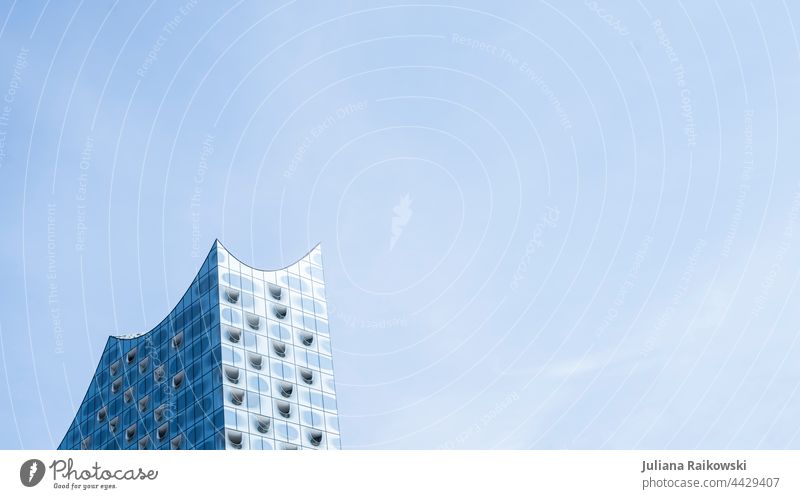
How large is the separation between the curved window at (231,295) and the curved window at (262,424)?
464 inches

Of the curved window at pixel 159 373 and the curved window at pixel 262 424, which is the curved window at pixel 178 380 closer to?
the curved window at pixel 159 373

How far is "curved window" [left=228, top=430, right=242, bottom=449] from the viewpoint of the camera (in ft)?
243

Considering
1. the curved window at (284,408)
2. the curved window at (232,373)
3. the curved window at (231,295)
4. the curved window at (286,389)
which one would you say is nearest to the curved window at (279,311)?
the curved window at (231,295)

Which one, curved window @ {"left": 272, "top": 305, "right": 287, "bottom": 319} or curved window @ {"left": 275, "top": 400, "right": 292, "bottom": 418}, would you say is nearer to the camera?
curved window @ {"left": 275, "top": 400, "right": 292, "bottom": 418}

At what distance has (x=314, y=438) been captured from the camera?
80.8 m

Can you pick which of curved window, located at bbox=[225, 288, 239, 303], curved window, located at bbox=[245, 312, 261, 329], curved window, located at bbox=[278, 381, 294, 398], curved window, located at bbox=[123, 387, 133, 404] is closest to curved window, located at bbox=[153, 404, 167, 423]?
curved window, located at bbox=[123, 387, 133, 404]

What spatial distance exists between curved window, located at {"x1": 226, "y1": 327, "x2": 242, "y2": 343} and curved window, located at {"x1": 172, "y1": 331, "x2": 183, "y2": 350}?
6.22 metres

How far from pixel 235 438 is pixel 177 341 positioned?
1503 cm
